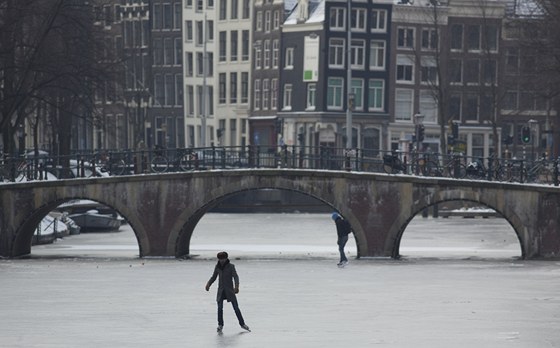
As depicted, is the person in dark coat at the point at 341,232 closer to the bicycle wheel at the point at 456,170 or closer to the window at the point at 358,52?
the bicycle wheel at the point at 456,170

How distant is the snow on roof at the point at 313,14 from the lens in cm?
12225

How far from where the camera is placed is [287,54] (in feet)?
412

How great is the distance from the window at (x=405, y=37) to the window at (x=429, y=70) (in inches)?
65.1

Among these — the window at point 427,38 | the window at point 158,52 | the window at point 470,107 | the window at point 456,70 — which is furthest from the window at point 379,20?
the window at point 158,52

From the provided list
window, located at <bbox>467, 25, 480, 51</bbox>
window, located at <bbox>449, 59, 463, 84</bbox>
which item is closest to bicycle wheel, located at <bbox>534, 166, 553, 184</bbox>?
window, located at <bbox>449, 59, 463, 84</bbox>

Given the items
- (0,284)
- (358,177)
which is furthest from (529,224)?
(0,284)

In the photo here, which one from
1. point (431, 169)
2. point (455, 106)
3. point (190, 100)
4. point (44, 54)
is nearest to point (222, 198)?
A: point (431, 169)

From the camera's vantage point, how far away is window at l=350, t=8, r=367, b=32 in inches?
4811

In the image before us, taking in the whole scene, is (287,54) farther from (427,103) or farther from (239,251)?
(239,251)

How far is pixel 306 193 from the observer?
65938mm

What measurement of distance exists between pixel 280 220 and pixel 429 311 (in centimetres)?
5319

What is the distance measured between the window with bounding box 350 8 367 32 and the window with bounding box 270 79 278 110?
307 inches

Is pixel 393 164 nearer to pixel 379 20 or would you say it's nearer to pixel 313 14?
→ pixel 379 20

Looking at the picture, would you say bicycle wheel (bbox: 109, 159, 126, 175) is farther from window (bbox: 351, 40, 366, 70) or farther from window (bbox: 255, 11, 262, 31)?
window (bbox: 255, 11, 262, 31)
